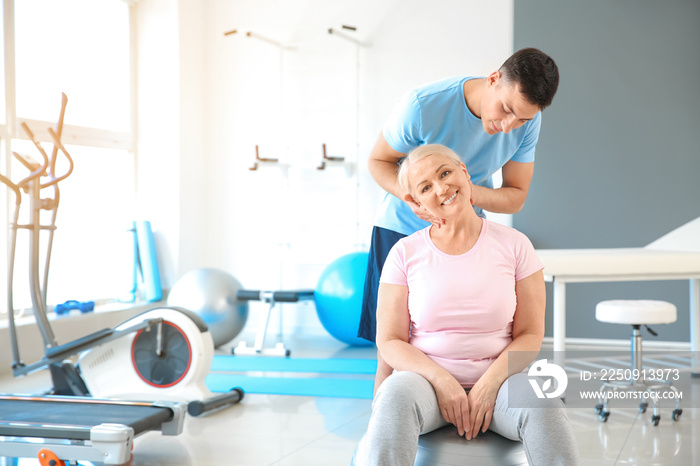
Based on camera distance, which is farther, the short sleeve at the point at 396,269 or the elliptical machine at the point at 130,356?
the elliptical machine at the point at 130,356

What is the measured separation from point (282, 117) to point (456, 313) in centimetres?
449

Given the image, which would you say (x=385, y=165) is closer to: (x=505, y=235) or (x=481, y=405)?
(x=505, y=235)

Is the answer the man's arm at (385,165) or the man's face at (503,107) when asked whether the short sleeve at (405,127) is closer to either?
the man's arm at (385,165)

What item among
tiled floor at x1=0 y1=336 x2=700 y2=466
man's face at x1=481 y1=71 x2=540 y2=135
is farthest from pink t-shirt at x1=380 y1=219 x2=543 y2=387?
tiled floor at x1=0 y1=336 x2=700 y2=466

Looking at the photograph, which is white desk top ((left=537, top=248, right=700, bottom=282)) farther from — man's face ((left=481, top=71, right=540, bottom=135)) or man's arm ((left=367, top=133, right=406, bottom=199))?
man's face ((left=481, top=71, right=540, bottom=135))

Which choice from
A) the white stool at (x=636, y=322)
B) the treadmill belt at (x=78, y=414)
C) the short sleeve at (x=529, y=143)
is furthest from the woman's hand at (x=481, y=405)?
the white stool at (x=636, y=322)

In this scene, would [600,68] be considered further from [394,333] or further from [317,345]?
[394,333]

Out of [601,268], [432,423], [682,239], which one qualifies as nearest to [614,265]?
[601,268]

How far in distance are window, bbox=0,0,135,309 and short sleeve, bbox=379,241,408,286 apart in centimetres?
366

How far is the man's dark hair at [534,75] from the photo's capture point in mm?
1566

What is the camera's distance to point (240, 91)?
6027mm

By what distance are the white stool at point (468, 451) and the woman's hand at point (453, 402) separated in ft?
0.10

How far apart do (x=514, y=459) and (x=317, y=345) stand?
3954mm

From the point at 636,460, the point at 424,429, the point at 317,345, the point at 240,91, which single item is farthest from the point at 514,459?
the point at 240,91
